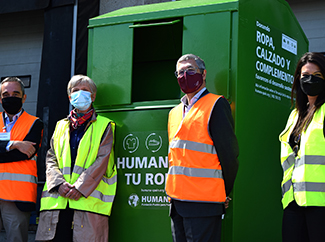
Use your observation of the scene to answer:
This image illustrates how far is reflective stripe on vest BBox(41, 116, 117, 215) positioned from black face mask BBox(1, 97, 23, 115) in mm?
596

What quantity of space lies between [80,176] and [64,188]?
0.16 meters

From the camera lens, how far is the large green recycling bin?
12.9ft

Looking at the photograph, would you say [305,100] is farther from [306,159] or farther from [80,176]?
[80,176]

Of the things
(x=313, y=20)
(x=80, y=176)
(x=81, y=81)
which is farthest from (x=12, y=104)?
(x=313, y=20)

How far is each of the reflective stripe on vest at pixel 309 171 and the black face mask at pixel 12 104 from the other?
Result: 8.40ft

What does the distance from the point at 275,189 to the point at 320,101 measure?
1222mm

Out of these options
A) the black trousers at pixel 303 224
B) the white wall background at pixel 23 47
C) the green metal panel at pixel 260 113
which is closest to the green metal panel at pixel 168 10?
the green metal panel at pixel 260 113

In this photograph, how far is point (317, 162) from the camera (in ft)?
10.1

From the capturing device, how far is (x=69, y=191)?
3.93m

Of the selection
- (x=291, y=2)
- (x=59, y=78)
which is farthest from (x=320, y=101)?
(x=59, y=78)

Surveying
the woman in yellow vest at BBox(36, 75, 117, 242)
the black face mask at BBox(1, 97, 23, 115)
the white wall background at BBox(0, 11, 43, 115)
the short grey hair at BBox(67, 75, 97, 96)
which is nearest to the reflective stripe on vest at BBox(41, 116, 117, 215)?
the woman in yellow vest at BBox(36, 75, 117, 242)

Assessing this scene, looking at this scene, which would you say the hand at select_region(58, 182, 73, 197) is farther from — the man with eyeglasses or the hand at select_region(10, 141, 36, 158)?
the man with eyeglasses

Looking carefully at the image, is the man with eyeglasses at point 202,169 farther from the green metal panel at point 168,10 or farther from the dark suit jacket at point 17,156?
the dark suit jacket at point 17,156

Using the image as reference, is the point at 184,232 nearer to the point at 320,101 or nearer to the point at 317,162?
the point at 317,162
